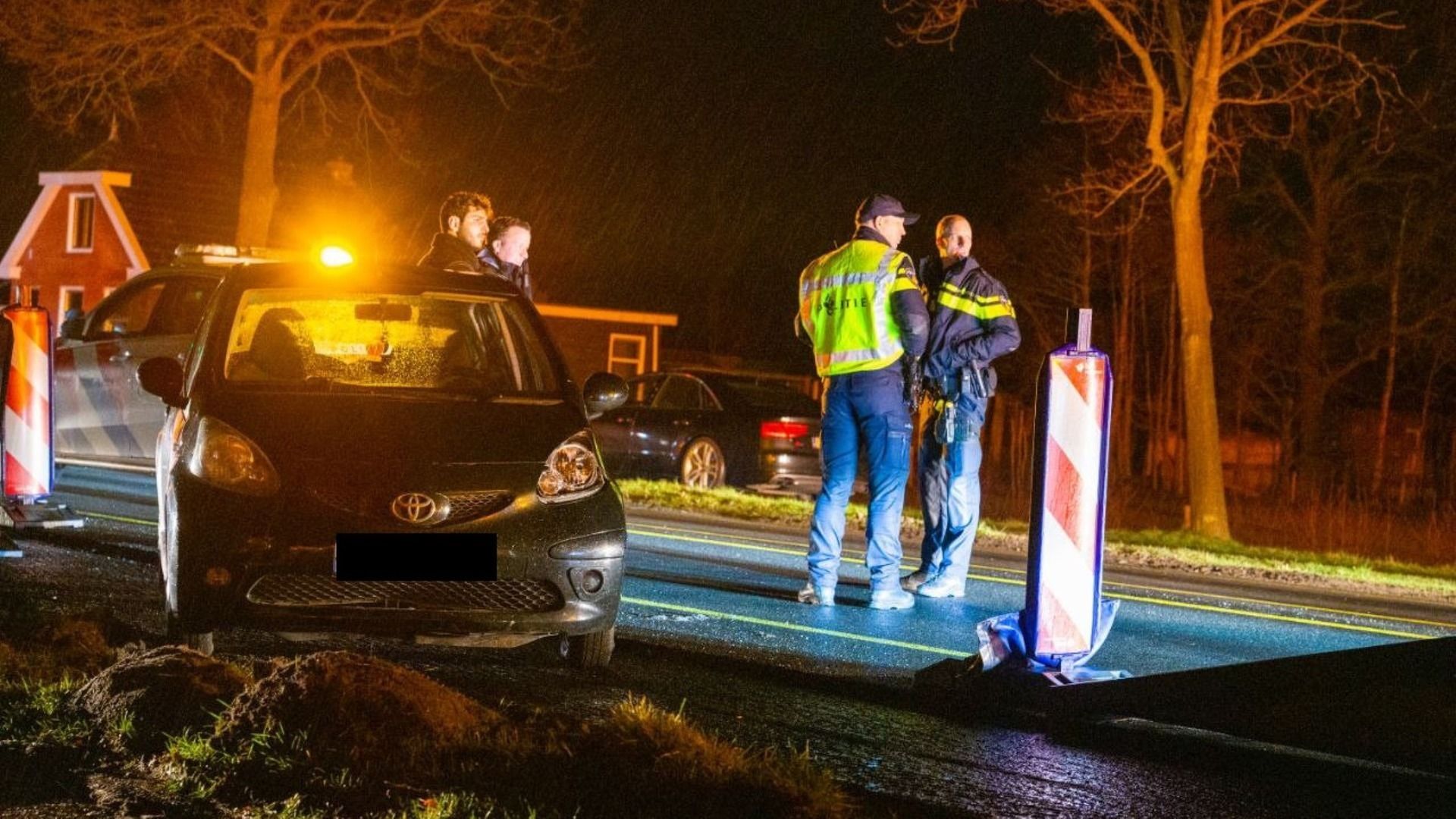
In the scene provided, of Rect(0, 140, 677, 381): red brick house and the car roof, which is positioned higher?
Rect(0, 140, 677, 381): red brick house

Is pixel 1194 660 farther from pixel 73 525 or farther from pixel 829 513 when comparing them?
pixel 73 525

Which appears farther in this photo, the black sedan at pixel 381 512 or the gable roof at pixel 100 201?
the gable roof at pixel 100 201

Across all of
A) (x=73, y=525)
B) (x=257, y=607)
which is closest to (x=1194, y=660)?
(x=257, y=607)

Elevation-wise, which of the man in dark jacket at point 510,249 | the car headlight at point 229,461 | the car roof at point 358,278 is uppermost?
the man in dark jacket at point 510,249

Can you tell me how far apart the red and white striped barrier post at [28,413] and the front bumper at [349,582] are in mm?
5101

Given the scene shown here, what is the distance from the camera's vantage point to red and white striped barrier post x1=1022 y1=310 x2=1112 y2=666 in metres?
6.34

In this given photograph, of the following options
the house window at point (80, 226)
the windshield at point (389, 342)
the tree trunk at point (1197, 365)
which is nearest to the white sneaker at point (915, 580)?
the windshield at point (389, 342)

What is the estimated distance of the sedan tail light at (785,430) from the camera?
67.8 feet

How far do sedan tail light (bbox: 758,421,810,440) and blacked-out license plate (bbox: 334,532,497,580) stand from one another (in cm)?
1435

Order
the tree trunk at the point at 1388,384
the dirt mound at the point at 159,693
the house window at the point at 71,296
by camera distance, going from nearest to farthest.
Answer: the dirt mound at the point at 159,693
the tree trunk at the point at 1388,384
the house window at the point at 71,296

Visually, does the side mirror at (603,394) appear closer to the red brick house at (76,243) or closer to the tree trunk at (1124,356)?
the tree trunk at (1124,356)

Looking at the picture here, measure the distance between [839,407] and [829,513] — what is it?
1.78 feet

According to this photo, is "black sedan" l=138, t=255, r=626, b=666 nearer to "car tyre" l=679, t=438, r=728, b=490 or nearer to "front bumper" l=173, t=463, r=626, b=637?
"front bumper" l=173, t=463, r=626, b=637

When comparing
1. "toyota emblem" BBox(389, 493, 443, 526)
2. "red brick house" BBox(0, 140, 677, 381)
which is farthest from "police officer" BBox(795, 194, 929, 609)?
"red brick house" BBox(0, 140, 677, 381)
